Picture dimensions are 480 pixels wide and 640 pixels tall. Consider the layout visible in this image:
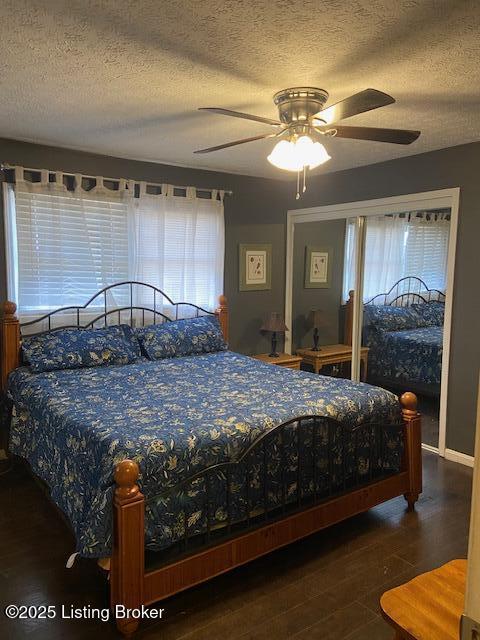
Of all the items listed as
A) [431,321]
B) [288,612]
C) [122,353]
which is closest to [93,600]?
[288,612]

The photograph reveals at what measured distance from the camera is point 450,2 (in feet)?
5.48

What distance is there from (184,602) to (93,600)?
41 cm

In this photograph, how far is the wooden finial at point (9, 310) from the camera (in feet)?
11.7

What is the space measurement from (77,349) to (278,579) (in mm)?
2113

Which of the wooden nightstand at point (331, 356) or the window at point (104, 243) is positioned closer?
the window at point (104, 243)

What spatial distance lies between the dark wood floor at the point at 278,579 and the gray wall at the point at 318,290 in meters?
2.19

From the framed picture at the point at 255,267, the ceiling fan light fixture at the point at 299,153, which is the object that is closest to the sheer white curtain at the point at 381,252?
the framed picture at the point at 255,267

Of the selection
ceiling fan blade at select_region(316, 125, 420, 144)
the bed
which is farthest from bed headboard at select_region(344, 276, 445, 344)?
ceiling fan blade at select_region(316, 125, 420, 144)

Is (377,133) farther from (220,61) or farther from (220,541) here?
(220,541)

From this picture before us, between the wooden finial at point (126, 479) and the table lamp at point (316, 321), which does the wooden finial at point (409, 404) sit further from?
the table lamp at point (316, 321)

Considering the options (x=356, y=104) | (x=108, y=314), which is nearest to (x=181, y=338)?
(x=108, y=314)

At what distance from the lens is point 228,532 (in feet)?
7.54

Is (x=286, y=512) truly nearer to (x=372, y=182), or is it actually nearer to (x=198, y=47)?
(x=198, y=47)

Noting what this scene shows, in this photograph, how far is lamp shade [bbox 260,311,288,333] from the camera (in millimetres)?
4875
